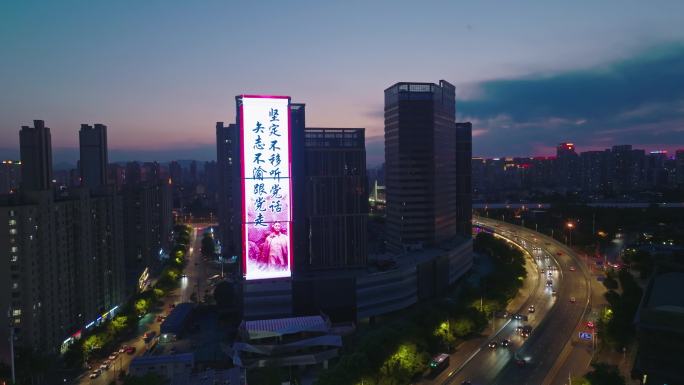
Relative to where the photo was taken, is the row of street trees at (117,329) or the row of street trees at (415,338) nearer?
the row of street trees at (415,338)

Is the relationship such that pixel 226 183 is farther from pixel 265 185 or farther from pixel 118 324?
pixel 265 185

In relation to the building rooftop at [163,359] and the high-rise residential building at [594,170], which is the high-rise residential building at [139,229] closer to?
the building rooftop at [163,359]

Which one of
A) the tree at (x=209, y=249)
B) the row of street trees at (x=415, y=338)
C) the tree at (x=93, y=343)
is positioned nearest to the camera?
the row of street trees at (x=415, y=338)

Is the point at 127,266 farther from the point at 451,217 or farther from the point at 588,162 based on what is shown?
the point at 588,162

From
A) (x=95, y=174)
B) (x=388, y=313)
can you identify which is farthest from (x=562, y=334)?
(x=95, y=174)

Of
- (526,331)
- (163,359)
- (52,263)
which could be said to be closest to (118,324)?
(52,263)

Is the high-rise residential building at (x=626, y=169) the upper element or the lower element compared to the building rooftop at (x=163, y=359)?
upper

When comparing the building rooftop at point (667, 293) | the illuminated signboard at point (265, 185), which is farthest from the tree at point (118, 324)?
the building rooftop at point (667, 293)
